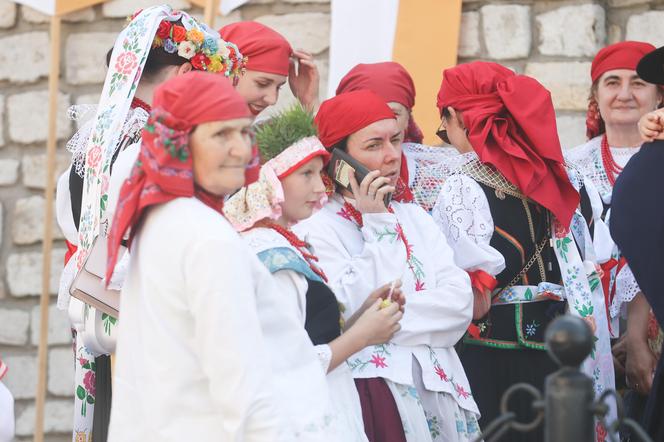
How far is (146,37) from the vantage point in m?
3.70

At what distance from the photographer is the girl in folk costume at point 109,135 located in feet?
11.6

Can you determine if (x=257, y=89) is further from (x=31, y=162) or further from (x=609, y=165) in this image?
(x=31, y=162)

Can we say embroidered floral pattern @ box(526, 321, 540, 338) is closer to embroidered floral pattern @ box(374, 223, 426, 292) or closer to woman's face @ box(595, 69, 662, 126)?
embroidered floral pattern @ box(374, 223, 426, 292)

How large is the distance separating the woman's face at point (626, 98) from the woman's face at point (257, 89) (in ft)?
5.06

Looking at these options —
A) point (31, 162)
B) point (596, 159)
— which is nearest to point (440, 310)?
point (596, 159)

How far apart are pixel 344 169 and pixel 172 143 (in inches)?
53.1

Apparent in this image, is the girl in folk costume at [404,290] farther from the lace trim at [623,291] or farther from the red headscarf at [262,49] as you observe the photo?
the lace trim at [623,291]

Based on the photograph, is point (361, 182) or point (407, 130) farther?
point (407, 130)

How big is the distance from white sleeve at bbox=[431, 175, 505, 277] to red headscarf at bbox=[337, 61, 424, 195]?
568 mm

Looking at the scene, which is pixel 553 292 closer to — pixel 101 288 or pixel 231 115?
pixel 101 288

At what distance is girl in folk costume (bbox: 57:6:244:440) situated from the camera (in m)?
3.55

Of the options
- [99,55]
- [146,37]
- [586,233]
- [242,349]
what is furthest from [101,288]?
[99,55]

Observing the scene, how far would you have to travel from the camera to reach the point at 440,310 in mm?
3773

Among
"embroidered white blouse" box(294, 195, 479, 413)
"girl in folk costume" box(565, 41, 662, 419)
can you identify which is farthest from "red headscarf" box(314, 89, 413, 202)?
"girl in folk costume" box(565, 41, 662, 419)
